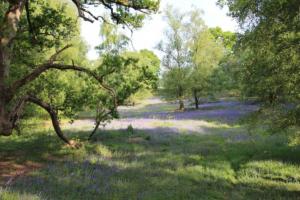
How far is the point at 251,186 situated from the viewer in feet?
38.8

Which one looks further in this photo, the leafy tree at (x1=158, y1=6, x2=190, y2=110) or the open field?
the leafy tree at (x1=158, y1=6, x2=190, y2=110)

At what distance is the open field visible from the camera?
9.82 m

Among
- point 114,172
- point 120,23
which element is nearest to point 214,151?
point 114,172

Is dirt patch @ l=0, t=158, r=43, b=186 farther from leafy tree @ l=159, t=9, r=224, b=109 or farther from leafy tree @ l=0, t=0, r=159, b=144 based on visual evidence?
leafy tree @ l=159, t=9, r=224, b=109

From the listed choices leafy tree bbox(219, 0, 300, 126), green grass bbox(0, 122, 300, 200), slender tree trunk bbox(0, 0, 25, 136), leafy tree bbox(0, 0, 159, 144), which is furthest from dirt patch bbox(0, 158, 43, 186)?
leafy tree bbox(219, 0, 300, 126)

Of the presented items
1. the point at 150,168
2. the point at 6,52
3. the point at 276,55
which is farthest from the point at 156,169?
the point at 6,52

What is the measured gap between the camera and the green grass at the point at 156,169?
32.1 ft

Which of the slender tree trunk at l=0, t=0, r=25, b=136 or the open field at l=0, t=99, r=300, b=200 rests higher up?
the slender tree trunk at l=0, t=0, r=25, b=136

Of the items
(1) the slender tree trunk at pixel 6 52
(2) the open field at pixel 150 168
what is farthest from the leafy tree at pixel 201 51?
(1) the slender tree trunk at pixel 6 52

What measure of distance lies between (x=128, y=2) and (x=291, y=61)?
19.7 ft

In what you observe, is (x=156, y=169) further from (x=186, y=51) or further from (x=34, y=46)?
(x=186, y=51)

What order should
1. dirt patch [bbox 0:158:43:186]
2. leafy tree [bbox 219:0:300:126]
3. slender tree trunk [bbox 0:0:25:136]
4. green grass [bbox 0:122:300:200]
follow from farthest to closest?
leafy tree [bbox 219:0:300:126] < dirt patch [bbox 0:158:43:186] < green grass [bbox 0:122:300:200] < slender tree trunk [bbox 0:0:25:136]

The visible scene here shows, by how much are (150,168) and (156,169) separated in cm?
26

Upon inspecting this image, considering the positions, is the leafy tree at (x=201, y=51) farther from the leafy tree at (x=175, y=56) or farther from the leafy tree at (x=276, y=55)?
the leafy tree at (x=276, y=55)
